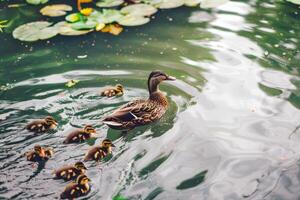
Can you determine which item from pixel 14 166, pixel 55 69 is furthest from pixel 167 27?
pixel 14 166

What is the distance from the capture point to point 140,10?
7.50m

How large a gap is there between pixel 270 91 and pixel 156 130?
147 centimetres

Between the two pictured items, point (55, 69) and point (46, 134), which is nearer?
point (46, 134)

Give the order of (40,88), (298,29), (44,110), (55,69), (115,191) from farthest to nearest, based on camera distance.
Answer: (298,29)
(55,69)
(40,88)
(44,110)
(115,191)

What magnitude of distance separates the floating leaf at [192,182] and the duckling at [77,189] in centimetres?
81

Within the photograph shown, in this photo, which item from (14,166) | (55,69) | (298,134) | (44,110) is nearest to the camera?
(14,166)

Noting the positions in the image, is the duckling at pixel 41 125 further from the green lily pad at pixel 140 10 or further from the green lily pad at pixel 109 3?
the green lily pad at pixel 109 3

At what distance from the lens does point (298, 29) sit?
694 cm

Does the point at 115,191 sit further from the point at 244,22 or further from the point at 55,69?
the point at 244,22

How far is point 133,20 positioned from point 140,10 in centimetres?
40

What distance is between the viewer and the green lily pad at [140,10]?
24.4ft

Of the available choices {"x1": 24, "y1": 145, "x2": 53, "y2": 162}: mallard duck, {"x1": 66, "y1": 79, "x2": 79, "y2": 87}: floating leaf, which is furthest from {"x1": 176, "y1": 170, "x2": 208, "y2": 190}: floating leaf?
{"x1": 66, "y1": 79, "x2": 79, "y2": 87}: floating leaf

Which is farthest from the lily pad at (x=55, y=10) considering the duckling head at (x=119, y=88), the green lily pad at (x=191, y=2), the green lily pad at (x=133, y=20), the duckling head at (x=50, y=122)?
the duckling head at (x=50, y=122)

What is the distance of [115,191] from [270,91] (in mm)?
2387
